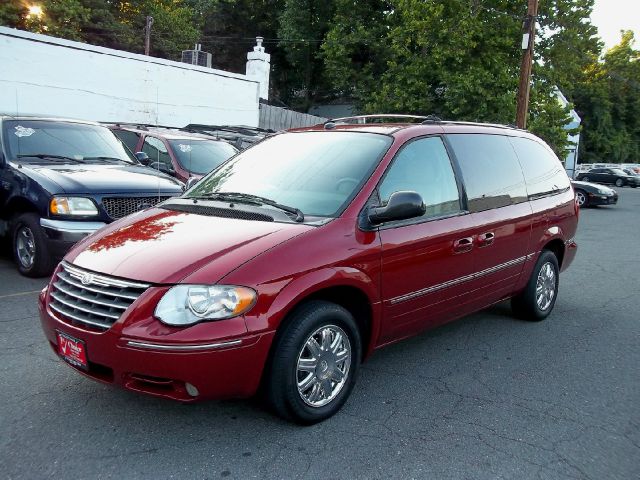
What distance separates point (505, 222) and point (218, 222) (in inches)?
97.2

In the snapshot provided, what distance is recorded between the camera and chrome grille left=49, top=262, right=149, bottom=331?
3082 mm

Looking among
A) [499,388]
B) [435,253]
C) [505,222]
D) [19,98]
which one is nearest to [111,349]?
[435,253]

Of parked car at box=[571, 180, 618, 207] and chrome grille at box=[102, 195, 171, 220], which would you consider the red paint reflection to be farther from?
parked car at box=[571, 180, 618, 207]

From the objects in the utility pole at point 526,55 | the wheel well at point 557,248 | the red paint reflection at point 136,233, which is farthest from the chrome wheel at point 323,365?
the utility pole at point 526,55

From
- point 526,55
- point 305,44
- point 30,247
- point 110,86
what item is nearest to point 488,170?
point 30,247

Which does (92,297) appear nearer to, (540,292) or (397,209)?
(397,209)

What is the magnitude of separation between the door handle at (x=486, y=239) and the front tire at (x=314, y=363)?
4.83 ft

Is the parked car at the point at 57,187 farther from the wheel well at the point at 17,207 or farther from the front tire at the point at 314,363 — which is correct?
the front tire at the point at 314,363

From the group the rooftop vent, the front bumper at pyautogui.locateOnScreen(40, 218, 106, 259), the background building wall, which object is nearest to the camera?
the front bumper at pyautogui.locateOnScreen(40, 218, 106, 259)

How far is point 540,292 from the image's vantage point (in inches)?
227

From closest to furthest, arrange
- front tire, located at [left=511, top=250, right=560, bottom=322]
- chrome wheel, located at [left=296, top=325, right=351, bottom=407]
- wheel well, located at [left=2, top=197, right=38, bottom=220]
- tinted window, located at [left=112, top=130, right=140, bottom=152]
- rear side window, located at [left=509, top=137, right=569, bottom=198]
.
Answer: chrome wheel, located at [left=296, top=325, right=351, bottom=407]
rear side window, located at [left=509, top=137, right=569, bottom=198]
front tire, located at [left=511, top=250, right=560, bottom=322]
wheel well, located at [left=2, top=197, right=38, bottom=220]
tinted window, located at [left=112, top=130, right=140, bottom=152]

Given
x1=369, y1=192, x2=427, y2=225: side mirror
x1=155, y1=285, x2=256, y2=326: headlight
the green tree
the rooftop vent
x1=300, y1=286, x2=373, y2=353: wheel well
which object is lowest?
x1=300, y1=286, x2=373, y2=353: wheel well

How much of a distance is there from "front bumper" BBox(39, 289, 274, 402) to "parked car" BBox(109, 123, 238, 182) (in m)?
6.26

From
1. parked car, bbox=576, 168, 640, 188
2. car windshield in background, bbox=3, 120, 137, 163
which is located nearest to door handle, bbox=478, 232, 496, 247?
car windshield in background, bbox=3, 120, 137, 163
